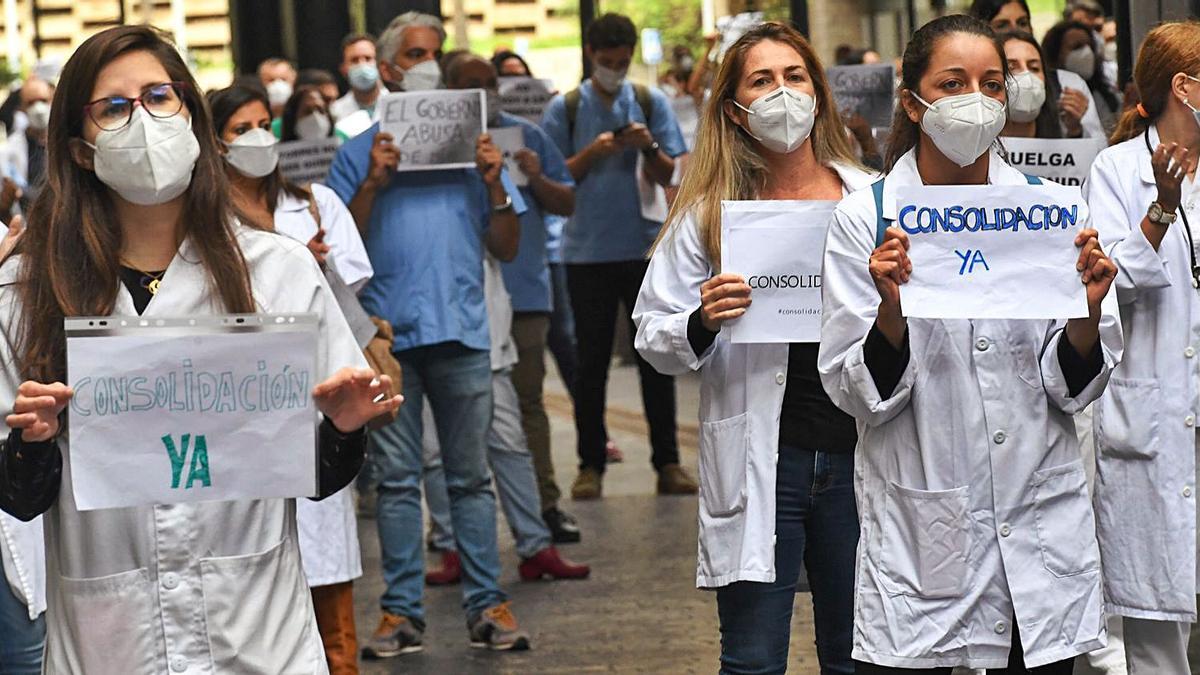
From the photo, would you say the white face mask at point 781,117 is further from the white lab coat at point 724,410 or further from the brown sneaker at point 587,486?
the brown sneaker at point 587,486

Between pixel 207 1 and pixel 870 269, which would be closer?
pixel 870 269

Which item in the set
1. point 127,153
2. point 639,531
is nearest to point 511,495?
point 639,531

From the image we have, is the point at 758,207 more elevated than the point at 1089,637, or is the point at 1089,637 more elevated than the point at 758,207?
the point at 758,207

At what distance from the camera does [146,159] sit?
3.70 meters

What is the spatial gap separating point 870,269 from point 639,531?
6.09m

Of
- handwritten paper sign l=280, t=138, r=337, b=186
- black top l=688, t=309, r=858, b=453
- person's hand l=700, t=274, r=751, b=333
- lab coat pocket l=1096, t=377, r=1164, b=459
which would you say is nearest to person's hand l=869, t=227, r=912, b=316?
person's hand l=700, t=274, r=751, b=333

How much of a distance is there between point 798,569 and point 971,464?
2.37 feet

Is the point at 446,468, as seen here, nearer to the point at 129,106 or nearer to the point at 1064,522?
the point at 1064,522

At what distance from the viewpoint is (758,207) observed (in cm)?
489

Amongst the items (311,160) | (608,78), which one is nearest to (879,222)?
(311,160)

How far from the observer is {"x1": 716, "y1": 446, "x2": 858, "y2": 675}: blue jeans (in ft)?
16.0

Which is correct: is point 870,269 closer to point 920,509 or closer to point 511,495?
point 920,509

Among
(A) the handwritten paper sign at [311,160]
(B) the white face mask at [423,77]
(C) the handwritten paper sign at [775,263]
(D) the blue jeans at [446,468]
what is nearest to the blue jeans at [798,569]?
(C) the handwritten paper sign at [775,263]

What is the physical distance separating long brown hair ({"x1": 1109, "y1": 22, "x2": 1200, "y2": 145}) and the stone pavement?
2.46 meters
